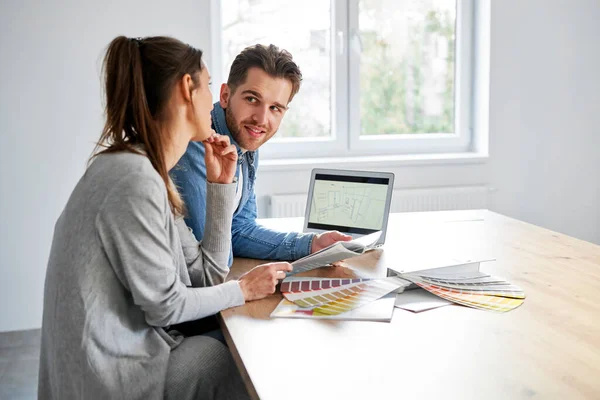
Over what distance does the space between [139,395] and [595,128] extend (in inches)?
146

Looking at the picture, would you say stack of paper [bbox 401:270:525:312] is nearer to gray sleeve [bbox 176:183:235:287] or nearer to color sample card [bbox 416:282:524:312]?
color sample card [bbox 416:282:524:312]

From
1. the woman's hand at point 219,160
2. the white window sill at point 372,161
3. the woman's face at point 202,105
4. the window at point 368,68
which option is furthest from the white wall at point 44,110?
the woman's face at point 202,105

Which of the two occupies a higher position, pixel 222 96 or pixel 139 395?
pixel 222 96

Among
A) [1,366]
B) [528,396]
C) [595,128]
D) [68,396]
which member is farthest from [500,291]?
[595,128]

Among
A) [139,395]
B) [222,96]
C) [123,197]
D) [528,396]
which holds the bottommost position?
[139,395]

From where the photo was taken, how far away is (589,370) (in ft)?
3.59

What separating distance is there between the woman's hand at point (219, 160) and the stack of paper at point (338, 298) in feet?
1.02

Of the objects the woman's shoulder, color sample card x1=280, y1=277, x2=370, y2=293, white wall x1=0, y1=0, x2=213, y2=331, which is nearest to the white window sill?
white wall x1=0, y1=0, x2=213, y2=331

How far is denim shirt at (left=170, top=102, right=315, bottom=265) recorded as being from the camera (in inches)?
70.6

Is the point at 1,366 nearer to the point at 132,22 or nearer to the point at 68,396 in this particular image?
the point at 132,22

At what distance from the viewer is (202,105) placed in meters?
1.49

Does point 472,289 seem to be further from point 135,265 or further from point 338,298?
point 135,265

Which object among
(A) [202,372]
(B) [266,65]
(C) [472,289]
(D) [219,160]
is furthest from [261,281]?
(B) [266,65]

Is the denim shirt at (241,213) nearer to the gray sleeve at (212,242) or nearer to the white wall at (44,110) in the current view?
the gray sleeve at (212,242)
